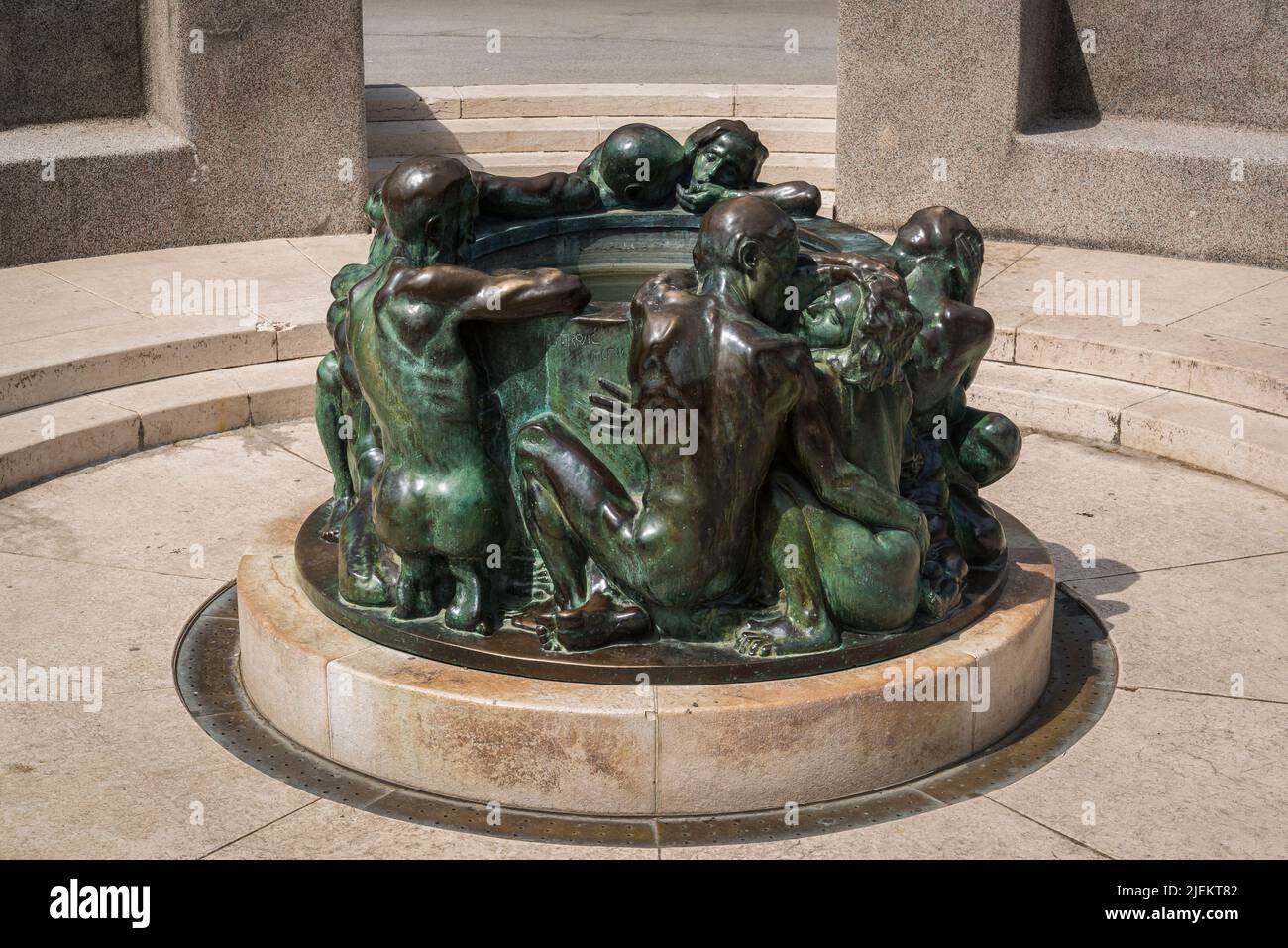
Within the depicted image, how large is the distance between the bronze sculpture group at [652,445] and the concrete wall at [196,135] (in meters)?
5.01

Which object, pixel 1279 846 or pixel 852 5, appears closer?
pixel 1279 846

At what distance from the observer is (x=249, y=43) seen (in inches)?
378

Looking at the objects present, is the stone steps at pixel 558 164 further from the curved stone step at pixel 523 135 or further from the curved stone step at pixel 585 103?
the curved stone step at pixel 585 103

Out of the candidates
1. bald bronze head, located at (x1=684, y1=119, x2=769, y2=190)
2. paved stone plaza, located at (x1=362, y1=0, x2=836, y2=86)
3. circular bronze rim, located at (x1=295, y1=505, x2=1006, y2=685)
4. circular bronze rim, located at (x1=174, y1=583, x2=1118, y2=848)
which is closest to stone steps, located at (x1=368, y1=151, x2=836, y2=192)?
paved stone plaza, located at (x1=362, y1=0, x2=836, y2=86)

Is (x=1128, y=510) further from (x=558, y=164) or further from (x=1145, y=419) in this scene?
(x=558, y=164)

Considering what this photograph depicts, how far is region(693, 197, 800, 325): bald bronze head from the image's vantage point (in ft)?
14.6

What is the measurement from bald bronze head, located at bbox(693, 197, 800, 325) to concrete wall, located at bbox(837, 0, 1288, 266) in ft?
17.9

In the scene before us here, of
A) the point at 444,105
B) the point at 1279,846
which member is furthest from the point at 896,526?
the point at 444,105

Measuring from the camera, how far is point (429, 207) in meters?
4.75

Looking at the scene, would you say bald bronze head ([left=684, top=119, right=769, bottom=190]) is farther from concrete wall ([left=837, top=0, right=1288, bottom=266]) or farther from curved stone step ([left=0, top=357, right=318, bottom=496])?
concrete wall ([left=837, top=0, right=1288, bottom=266])

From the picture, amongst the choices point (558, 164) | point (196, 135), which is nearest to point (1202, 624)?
point (558, 164)

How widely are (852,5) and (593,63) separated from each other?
11.5 ft

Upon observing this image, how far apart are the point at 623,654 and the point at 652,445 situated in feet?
1.88

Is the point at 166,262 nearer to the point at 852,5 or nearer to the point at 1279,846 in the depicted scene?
the point at 852,5
